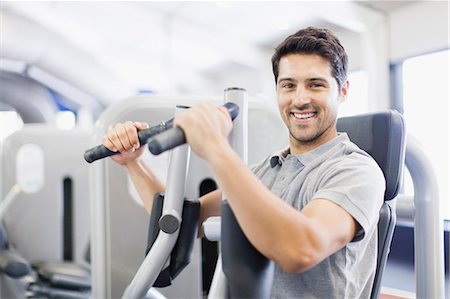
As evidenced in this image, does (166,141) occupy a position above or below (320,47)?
below

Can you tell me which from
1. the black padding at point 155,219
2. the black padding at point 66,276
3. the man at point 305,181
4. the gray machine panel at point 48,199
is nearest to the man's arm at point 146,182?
the man at point 305,181

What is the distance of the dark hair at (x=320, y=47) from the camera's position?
3.44 feet

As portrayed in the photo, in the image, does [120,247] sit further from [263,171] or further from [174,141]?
[174,141]

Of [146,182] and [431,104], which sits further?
[431,104]

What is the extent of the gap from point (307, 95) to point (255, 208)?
382mm

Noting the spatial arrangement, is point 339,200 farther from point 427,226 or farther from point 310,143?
point 427,226

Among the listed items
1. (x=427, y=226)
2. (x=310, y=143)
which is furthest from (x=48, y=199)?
(x=427, y=226)

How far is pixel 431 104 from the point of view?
3732 millimetres

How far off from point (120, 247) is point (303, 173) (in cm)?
75

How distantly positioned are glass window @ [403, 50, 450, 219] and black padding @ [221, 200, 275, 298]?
2906 millimetres

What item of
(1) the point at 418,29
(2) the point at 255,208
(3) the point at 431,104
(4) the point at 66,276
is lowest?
(4) the point at 66,276

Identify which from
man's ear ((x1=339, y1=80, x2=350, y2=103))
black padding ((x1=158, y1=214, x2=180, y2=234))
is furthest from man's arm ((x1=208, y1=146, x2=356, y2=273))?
man's ear ((x1=339, y1=80, x2=350, y2=103))

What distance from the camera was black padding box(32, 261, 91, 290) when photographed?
7.25 ft

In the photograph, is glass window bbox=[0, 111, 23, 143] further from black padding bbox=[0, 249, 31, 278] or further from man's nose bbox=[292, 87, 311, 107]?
man's nose bbox=[292, 87, 311, 107]
